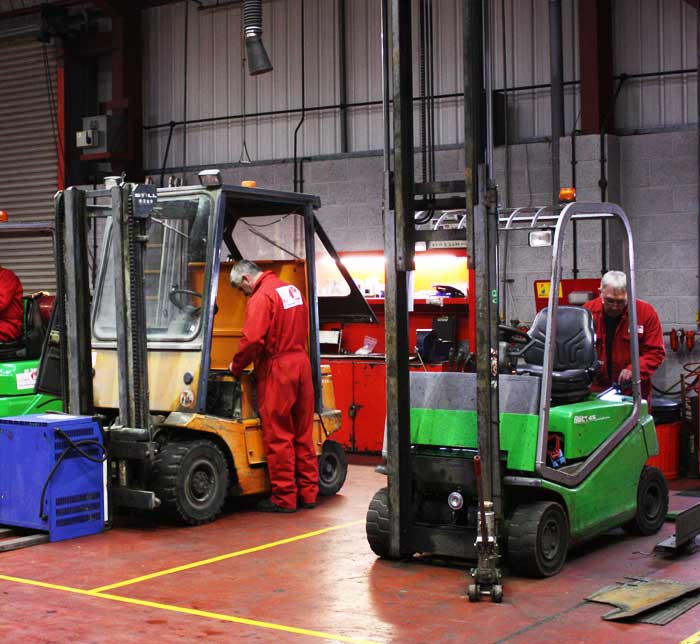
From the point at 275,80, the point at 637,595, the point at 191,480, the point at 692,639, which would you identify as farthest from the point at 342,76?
the point at 692,639

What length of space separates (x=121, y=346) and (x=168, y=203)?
1.17m

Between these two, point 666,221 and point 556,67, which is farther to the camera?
point 556,67

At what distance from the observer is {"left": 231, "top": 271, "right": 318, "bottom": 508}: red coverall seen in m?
8.16

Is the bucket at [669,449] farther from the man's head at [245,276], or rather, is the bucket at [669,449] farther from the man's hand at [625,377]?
the man's head at [245,276]

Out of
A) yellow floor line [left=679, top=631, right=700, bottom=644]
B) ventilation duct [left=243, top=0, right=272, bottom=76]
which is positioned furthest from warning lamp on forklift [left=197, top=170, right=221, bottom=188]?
yellow floor line [left=679, top=631, right=700, bottom=644]

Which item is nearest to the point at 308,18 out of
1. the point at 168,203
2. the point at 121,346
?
the point at 168,203

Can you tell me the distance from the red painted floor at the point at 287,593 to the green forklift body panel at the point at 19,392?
5.72 ft

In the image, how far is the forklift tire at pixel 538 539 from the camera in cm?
619

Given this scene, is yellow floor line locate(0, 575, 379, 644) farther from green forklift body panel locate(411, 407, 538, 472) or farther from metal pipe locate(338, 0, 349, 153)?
metal pipe locate(338, 0, 349, 153)

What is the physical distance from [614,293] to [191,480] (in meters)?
3.16

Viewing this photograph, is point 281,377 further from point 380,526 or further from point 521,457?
point 521,457

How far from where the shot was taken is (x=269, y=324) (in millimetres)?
8156

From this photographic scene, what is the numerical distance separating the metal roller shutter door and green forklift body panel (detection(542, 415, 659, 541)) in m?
10.4

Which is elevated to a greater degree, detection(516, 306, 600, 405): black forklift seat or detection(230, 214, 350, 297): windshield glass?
detection(230, 214, 350, 297): windshield glass
